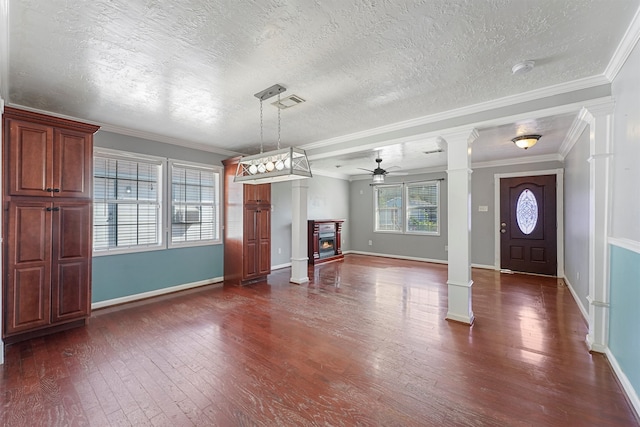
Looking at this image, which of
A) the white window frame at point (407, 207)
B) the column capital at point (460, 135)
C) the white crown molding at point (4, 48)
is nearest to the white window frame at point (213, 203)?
the white crown molding at point (4, 48)

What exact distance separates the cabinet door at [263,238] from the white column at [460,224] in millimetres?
3274

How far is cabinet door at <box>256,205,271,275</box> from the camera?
513cm

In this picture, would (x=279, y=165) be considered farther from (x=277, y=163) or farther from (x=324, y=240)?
(x=324, y=240)

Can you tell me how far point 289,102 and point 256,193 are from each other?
2427 millimetres

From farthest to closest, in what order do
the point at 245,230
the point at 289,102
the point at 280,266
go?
the point at 280,266 → the point at 245,230 → the point at 289,102

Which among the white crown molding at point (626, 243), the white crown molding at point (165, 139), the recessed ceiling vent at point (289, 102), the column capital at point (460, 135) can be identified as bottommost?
the white crown molding at point (626, 243)

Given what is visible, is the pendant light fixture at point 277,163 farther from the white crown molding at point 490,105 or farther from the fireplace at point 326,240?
the fireplace at point 326,240

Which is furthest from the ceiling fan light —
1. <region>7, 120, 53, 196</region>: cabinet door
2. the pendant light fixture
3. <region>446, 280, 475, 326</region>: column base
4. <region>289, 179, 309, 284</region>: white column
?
<region>7, 120, 53, 196</region>: cabinet door

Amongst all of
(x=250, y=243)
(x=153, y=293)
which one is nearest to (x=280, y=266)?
(x=250, y=243)

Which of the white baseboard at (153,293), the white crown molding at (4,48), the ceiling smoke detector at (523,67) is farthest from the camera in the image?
the white baseboard at (153,293)

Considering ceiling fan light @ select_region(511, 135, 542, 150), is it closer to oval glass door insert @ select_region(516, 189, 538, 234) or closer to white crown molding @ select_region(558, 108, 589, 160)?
white crown molding @ select_region(558, 108, 589, 160)

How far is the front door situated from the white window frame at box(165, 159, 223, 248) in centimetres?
599

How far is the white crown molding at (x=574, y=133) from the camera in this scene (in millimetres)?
2772

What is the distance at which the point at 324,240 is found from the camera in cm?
731
